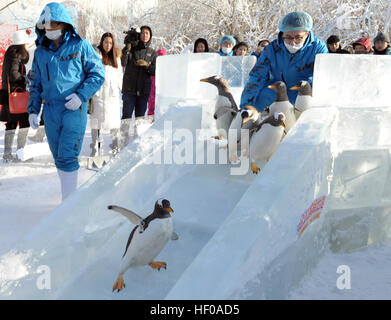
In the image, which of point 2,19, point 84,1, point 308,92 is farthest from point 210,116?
point 84,1

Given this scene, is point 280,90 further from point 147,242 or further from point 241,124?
point 147,242

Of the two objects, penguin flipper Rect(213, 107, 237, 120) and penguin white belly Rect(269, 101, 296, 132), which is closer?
penguin white belly Rect(269, 101, 296, 132)

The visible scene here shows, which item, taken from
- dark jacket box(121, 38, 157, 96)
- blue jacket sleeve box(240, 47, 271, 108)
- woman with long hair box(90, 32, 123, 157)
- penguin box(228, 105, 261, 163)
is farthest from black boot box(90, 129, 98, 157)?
penguin box(228, 105, 261, 163)

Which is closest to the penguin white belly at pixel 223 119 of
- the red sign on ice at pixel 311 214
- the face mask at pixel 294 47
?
the face mask at pixel 294 47

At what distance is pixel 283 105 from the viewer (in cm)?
309

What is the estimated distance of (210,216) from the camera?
287cm

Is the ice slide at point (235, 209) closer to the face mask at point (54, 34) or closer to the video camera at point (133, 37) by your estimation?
the face mask at point (54, 34)

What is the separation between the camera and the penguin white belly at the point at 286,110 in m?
3.09

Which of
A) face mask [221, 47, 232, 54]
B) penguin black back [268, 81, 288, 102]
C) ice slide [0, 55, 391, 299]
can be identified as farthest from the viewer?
face mask [221, 47, 232, 54]

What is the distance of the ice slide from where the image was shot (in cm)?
215

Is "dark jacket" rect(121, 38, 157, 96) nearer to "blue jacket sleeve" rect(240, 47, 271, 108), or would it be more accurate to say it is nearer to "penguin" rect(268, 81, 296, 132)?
"blue jacket sleeve" rect(240, 47, 271, 108)

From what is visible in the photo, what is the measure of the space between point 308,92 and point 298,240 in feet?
4.21

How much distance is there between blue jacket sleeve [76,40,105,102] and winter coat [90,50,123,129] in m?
1.88

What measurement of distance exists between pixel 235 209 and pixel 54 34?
6.89 feet
